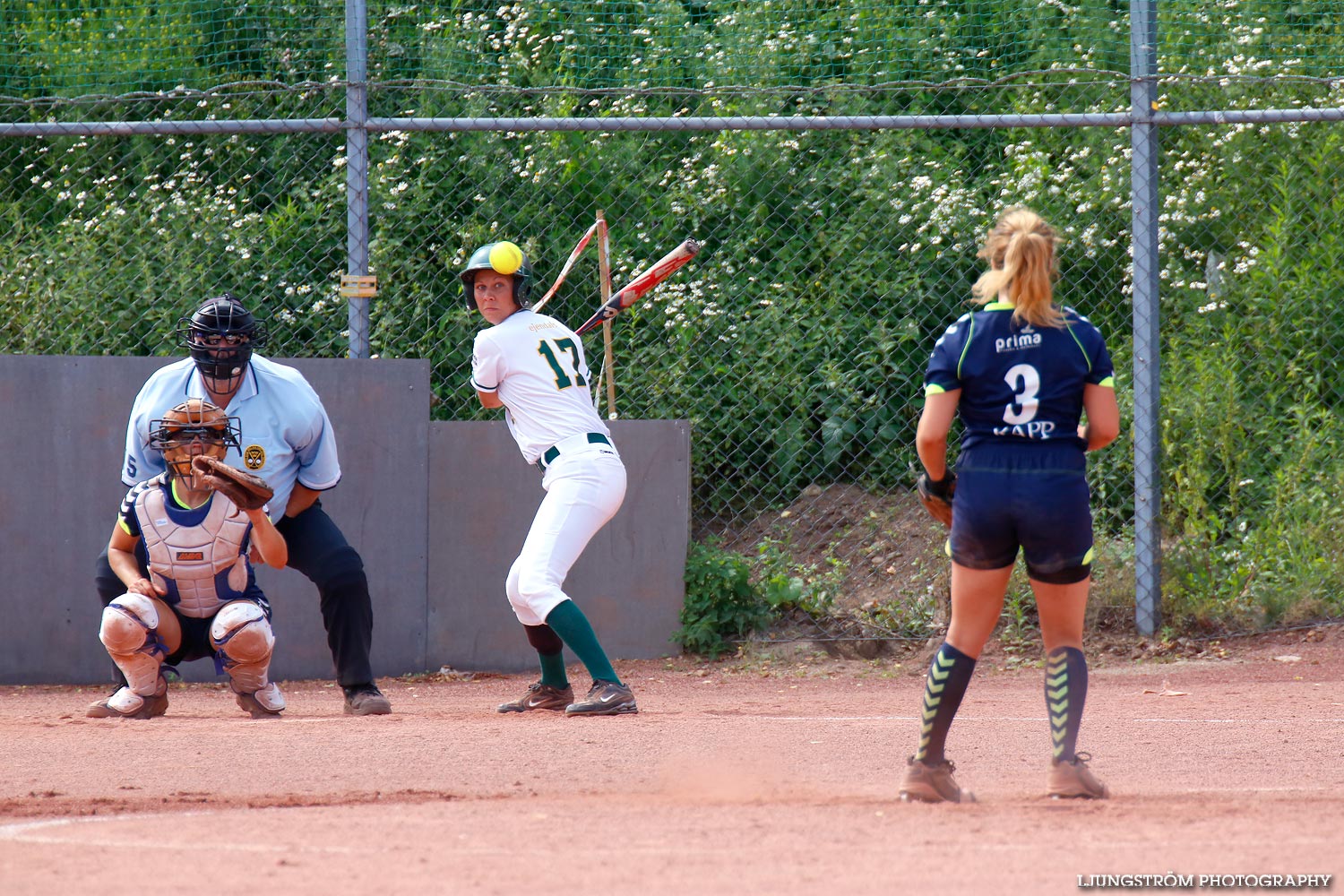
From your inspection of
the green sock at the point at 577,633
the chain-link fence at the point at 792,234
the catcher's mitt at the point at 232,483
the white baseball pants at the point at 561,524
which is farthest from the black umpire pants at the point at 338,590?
the chain-link fence at the point at 792,234

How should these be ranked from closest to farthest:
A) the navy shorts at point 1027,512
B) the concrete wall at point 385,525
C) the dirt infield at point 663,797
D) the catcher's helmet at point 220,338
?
the dirt infield at point 663,797
the navy shorts at point 1027,512
the catcher's helmet at point 220,338
the concrete wall at point 385,525

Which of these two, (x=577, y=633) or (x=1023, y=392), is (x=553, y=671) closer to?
(x=577, y=633)

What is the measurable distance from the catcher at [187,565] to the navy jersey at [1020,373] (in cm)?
283

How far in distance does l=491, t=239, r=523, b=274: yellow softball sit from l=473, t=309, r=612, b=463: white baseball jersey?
0.72 ft

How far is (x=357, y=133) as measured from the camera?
Answer: 731 centimetres

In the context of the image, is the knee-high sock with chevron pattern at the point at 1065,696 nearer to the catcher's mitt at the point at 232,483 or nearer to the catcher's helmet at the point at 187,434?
the catcher's mitt at the point at 232,483

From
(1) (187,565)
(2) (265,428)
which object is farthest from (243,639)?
(2) (265,428)

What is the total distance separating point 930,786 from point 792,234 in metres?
5.46

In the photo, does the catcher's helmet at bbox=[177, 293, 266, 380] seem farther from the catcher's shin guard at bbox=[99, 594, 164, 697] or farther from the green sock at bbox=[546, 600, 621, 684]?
the green sock at bbox=[546, 600, 621, 684]

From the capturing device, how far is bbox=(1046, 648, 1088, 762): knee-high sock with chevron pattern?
386 centimetres

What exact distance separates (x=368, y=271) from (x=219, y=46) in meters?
2.96

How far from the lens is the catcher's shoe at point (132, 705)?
5578 millimetres

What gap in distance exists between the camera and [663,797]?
3977 millimetres

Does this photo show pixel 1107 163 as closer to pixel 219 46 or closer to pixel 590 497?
pixel 590 497
